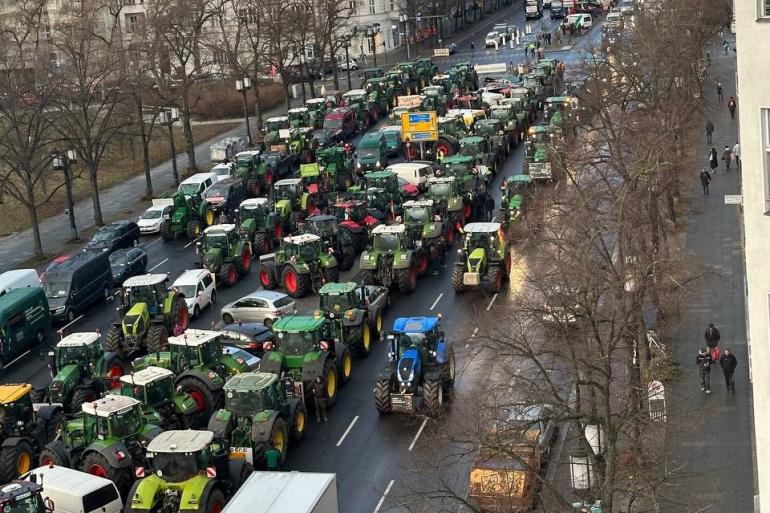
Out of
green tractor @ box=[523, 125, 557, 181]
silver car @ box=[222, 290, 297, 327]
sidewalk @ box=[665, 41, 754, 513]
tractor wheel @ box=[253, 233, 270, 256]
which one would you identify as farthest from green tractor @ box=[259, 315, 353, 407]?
green tractor @ box=[523, 125, 557, 181]

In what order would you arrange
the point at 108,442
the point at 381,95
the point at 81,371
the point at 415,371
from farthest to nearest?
the point at 381,95
the point at 81,371
the point at 415,371
the point at 108,442

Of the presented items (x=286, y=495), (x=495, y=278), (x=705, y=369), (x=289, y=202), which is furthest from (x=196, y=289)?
(x=286, y=495)

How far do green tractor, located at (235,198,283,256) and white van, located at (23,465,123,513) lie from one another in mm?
28174

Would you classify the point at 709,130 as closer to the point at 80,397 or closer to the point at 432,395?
the point at 432,395

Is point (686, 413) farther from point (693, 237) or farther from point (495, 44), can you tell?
point (495, 44)

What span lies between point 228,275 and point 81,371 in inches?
588

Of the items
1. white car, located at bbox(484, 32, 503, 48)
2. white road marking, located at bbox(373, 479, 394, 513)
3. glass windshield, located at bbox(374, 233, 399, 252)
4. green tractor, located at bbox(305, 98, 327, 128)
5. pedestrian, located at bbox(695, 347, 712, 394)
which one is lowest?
white road marking, located at bbox(373, 479, 394, 513)

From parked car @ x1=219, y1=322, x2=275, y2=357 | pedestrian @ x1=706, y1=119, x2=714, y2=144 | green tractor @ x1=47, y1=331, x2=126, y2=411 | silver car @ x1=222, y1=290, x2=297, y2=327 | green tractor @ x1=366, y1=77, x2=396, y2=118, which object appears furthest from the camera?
green tractor @ x1=366, y1=77, x2=396, y2=118

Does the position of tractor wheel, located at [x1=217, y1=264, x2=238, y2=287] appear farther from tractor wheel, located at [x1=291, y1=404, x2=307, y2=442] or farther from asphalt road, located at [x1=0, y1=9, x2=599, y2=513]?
tractor wheel, located at [x1=291, y1=404, x2=307, y2=442]

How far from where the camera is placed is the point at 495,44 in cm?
13162

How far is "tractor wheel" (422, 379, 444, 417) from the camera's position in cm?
4031

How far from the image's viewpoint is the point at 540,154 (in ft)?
221

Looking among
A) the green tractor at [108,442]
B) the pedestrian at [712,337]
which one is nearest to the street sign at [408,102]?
the pedestrian at [712,337]

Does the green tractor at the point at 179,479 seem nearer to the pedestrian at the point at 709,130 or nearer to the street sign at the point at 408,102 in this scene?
the pedestrian at the point at 709,130
